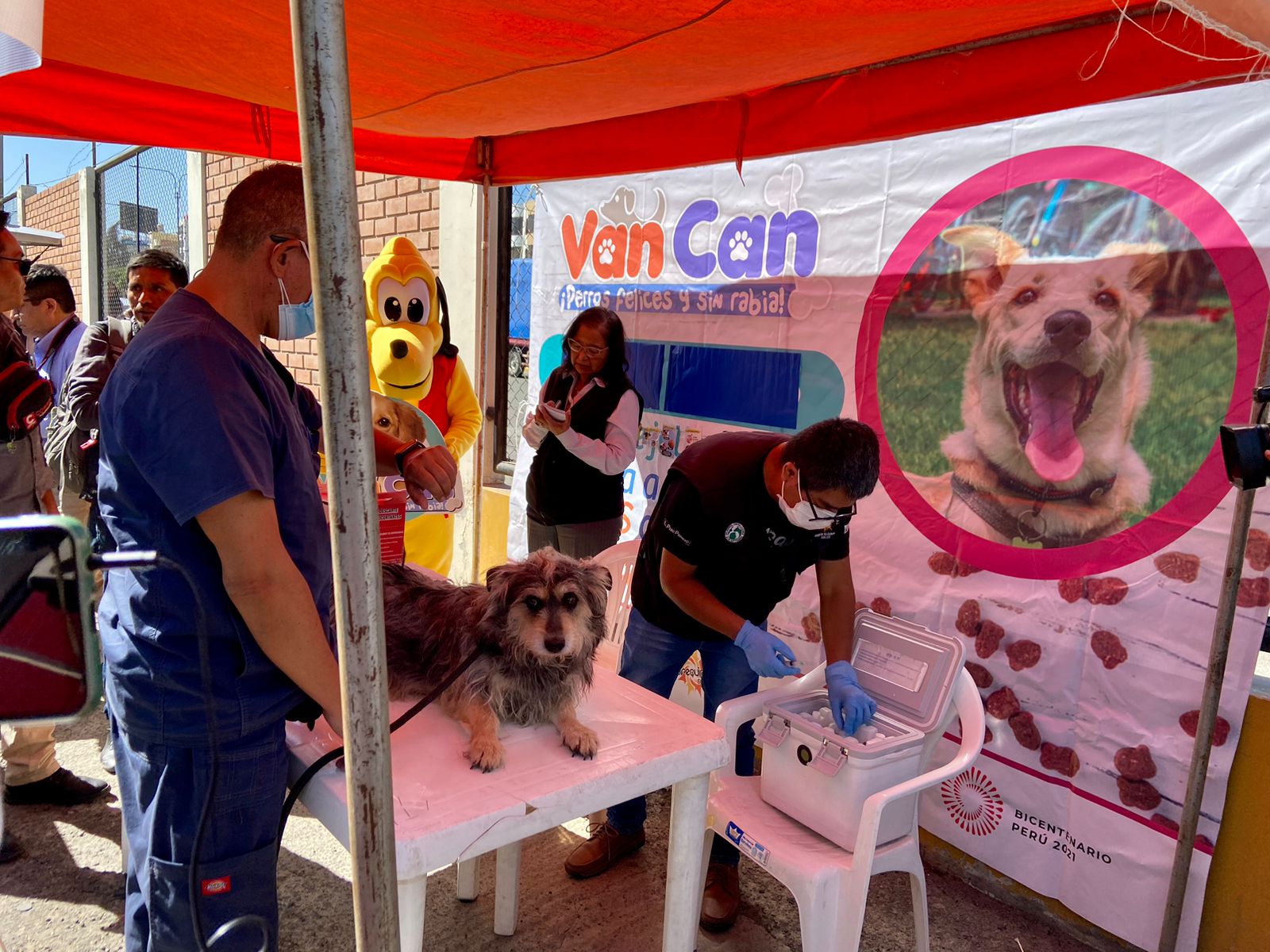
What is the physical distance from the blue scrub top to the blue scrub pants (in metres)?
0.05

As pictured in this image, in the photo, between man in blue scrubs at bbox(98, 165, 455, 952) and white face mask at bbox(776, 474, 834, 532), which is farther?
white face mask at bbox(776, 474, 834, 532)

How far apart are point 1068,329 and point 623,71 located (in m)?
1.72

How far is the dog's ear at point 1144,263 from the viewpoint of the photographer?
253 centimetres

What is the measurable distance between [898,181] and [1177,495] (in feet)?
4.96

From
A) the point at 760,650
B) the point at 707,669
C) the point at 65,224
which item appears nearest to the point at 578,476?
the point at 707,669

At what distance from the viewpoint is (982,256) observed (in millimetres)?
2918

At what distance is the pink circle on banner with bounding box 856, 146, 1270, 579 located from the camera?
7.81 feet

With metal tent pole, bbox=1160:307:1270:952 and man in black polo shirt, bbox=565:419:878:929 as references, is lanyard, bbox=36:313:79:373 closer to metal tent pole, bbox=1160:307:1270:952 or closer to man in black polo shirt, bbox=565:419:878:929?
man in black polo shirt, bbox=565:419:878:929

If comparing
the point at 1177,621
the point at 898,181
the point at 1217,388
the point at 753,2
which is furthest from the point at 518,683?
the point at 898,181

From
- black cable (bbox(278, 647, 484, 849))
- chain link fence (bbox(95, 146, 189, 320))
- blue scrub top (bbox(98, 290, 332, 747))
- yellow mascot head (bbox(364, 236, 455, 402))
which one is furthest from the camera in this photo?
chain link fence (bbox(95, 146, 189, 320))

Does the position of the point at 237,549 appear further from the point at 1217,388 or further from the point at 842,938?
the point at 1217,388

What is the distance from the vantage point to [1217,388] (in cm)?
244

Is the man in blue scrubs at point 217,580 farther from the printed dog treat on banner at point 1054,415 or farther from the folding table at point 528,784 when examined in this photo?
the printed dog treat on banner at point 1054,415

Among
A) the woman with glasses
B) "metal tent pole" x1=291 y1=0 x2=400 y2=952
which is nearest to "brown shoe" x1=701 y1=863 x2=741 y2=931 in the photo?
the woman with glasses
